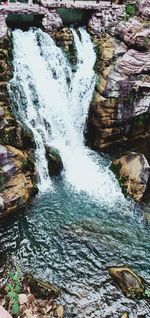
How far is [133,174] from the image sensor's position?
17.1m

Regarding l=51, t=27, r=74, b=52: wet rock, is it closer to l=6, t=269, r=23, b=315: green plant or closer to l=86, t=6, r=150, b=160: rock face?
l=86, t=6, r=150, b=160: rock face

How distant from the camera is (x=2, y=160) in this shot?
15.1 meters

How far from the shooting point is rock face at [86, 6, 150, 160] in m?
18.8

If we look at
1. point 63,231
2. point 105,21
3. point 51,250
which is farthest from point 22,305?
point 105,21

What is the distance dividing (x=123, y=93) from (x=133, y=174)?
4400 millimetres

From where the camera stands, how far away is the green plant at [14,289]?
11.0m

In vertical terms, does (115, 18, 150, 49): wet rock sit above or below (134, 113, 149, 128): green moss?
above

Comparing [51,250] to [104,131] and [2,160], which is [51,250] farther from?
[104,131]

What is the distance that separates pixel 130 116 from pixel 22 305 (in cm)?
1140

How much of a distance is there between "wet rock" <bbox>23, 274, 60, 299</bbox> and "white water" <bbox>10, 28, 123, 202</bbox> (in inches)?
220

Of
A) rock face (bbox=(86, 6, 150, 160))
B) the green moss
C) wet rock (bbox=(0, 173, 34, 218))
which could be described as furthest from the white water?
the green moss

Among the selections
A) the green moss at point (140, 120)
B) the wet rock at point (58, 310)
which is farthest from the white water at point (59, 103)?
the wet rock at point (58, 310)

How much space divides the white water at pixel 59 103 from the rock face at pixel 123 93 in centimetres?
72

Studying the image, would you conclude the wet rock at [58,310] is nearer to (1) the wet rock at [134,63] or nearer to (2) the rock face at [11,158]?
(2) the rock face at [11,158]
